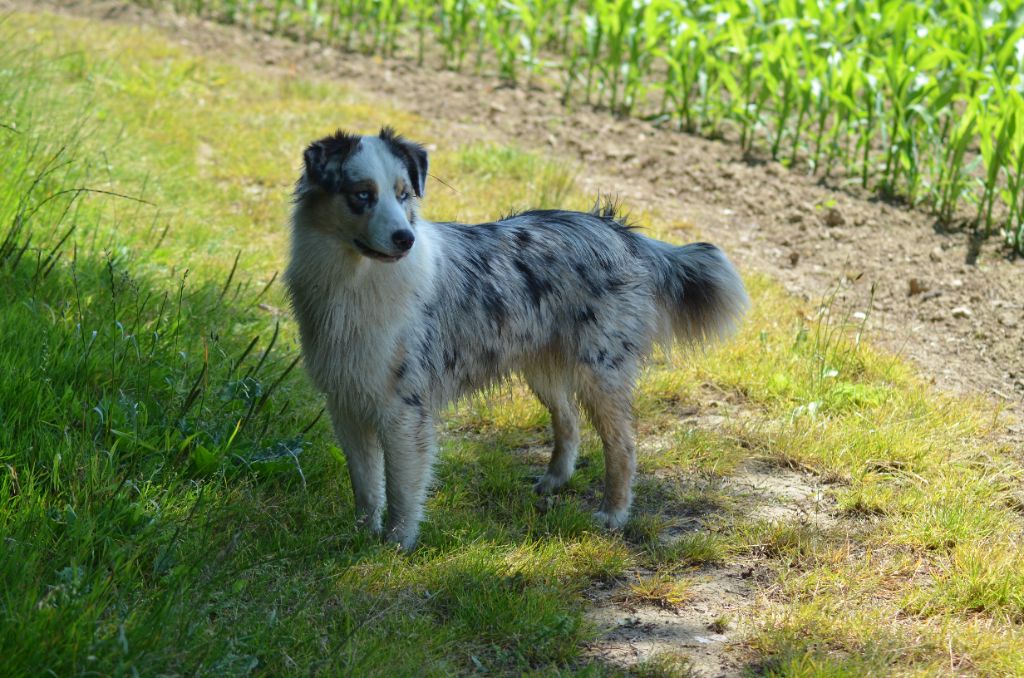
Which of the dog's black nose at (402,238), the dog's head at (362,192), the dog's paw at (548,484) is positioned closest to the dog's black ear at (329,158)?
the dog's head at (362,192)

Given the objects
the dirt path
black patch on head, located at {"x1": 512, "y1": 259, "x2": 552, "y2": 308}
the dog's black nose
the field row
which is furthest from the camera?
the field row

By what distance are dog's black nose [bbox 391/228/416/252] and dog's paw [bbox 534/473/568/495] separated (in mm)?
1615

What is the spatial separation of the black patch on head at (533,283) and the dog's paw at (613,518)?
963mm

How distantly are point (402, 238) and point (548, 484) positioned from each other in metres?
1.67

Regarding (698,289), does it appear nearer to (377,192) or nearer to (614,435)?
(614,435)

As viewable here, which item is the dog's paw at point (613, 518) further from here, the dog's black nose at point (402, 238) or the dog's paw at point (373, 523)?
the dog's black nose at point (402, 238)

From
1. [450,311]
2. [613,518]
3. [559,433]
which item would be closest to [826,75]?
[559,433]

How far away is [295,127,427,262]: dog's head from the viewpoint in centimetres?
375

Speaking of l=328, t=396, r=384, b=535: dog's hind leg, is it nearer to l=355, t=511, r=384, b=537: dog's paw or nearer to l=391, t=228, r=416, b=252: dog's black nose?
l=355, t=511, r=384, b=537: dog's paw

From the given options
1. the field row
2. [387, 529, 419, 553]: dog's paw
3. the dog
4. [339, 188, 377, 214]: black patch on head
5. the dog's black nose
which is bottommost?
[387, 529, 419, 553]: dog's paw

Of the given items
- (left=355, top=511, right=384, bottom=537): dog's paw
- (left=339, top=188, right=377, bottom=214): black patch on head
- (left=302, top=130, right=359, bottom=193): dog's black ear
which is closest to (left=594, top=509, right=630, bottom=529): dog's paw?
(left=355, top=511, right=384, bottom=537): dog's paw

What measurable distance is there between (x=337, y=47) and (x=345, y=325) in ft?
28.9

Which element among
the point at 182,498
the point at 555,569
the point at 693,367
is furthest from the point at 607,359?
the point at 182,498

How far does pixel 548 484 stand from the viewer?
4.89 meters
